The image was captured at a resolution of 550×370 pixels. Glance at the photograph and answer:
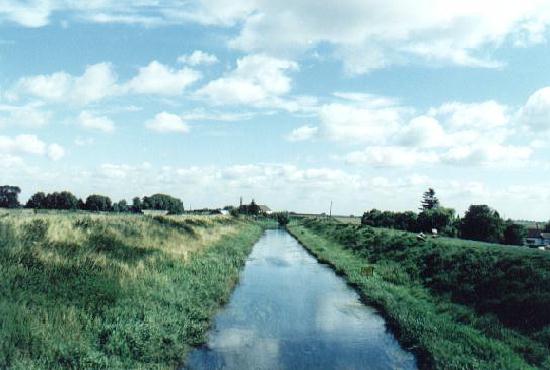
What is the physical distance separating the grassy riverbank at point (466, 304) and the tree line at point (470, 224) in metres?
29.8

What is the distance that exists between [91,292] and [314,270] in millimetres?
20727

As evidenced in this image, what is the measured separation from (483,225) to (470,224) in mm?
2695

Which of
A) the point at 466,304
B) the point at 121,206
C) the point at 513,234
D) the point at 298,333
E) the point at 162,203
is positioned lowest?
the point at 298,333

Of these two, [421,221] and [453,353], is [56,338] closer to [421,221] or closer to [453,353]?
[453,353]

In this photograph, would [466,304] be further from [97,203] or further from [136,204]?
[136,204]

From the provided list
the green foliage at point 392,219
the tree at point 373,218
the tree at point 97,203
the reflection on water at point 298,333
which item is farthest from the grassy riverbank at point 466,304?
the tree at point 97,203

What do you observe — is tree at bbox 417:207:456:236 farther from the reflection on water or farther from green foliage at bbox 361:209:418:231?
the reflection on water

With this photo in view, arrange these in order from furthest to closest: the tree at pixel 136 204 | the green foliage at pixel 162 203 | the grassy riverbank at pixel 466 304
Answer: the green foliage at pixel 162 203, the tree at pixel 136 204, the grassy riverbank at pixel 466 304

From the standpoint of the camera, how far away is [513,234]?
53781mm

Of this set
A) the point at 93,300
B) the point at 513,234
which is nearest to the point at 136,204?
the point at 513,234

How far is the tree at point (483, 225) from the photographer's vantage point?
54.1 metres

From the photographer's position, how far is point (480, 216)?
55781 millimetres

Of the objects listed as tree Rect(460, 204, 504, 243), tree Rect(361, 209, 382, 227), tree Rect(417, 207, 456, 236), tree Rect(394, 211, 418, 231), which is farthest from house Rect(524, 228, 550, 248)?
tree Rect(361, 209, 382, 227)

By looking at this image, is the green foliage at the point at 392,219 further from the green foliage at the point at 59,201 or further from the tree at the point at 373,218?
the green foliage at the point at 59,201
